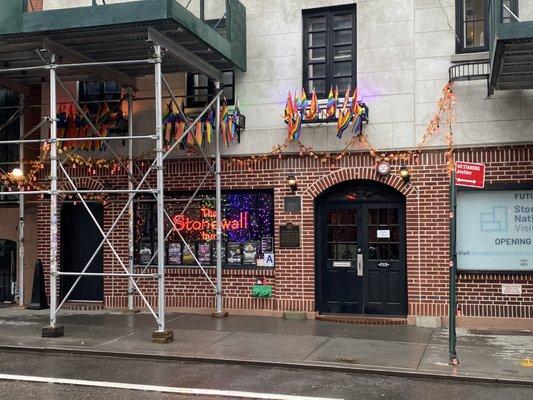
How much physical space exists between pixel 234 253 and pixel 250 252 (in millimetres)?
357

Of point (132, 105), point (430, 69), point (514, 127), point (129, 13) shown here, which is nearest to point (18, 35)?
point (129, 13)

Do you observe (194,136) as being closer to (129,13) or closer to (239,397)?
(129,13)

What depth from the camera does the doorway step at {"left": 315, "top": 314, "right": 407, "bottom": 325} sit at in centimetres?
1188

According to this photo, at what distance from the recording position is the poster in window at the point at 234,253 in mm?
13047

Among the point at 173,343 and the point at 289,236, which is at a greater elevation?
the point at 289,236

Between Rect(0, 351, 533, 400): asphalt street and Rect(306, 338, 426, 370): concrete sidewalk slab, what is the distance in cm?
49

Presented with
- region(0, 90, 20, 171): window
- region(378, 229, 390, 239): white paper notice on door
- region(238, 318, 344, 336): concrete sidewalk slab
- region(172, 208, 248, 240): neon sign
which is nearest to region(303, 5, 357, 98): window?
region(378, 229, 390, 239): white paper notice on door

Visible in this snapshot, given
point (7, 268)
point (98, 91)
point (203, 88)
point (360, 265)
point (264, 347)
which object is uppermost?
point (98, 91)

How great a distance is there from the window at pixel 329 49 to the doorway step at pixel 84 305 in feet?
21.7

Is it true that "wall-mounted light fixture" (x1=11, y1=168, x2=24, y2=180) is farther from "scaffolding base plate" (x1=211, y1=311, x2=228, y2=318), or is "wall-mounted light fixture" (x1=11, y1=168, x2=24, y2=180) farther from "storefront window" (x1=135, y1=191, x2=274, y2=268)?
"scaffolding base plate" (x1=211, y1=311, x2=228, y2=318)

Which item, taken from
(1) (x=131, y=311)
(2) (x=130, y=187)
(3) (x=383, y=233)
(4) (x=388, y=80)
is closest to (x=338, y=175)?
(3) (x=383, y=233)

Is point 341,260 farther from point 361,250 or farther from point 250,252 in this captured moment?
point 250,252

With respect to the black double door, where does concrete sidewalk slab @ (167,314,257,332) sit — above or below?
below

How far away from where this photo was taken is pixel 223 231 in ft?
43.1
